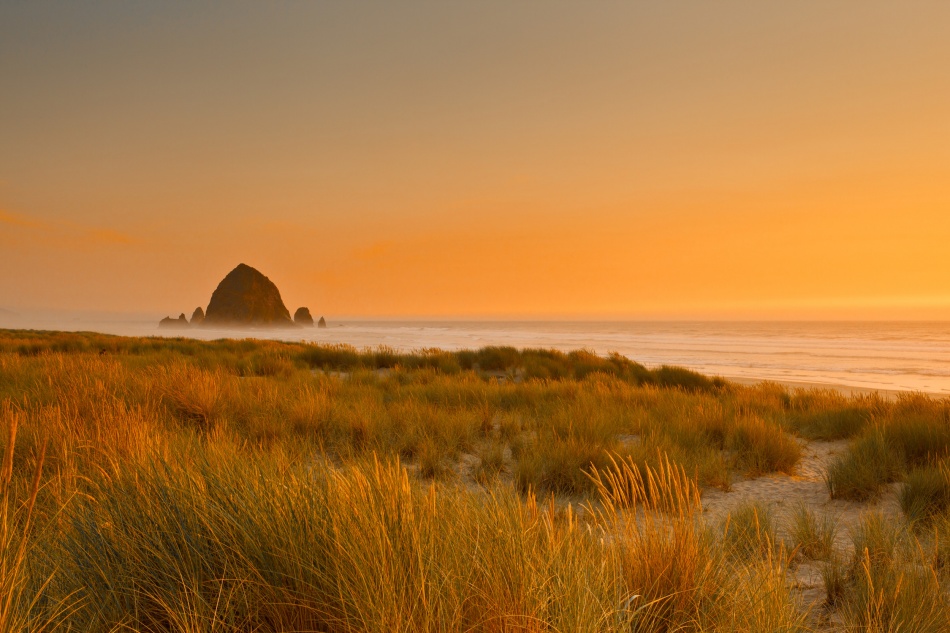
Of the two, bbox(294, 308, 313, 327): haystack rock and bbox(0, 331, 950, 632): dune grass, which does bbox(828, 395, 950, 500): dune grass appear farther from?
bbox(294, 308, 313, 327): haystack rock

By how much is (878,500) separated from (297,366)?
10906 mm

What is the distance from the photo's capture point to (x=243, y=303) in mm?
81562

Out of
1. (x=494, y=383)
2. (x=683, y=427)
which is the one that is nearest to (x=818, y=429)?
(x=683, y=427)

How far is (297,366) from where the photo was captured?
39.8 feet

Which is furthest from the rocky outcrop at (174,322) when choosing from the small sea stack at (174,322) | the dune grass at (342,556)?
the dune grass at (342,556)

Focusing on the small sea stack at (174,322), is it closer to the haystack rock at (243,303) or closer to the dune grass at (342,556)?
the haystack rock at (243,303)

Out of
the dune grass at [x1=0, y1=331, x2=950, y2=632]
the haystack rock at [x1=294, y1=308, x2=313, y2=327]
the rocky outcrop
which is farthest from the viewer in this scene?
the haystack rock at [x1=294, y1=308, x2=313, y2=327]

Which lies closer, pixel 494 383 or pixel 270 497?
pixel 270 497

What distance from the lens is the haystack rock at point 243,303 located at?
81.0 m

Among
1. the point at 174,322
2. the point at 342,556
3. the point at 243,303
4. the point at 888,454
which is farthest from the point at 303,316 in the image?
the point at 342,556

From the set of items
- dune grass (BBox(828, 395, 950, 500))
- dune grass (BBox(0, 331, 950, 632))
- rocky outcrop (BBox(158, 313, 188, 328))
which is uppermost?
rocky outcrop (BBox(158, 313, 188, 328))

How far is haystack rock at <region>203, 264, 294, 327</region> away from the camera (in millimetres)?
81000

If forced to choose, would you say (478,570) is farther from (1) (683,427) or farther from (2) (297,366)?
(2) (297,366)

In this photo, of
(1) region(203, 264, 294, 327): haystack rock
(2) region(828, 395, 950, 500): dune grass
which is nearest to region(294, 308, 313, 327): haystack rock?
(1) region(203, 264, 294, 327): haystack rock
